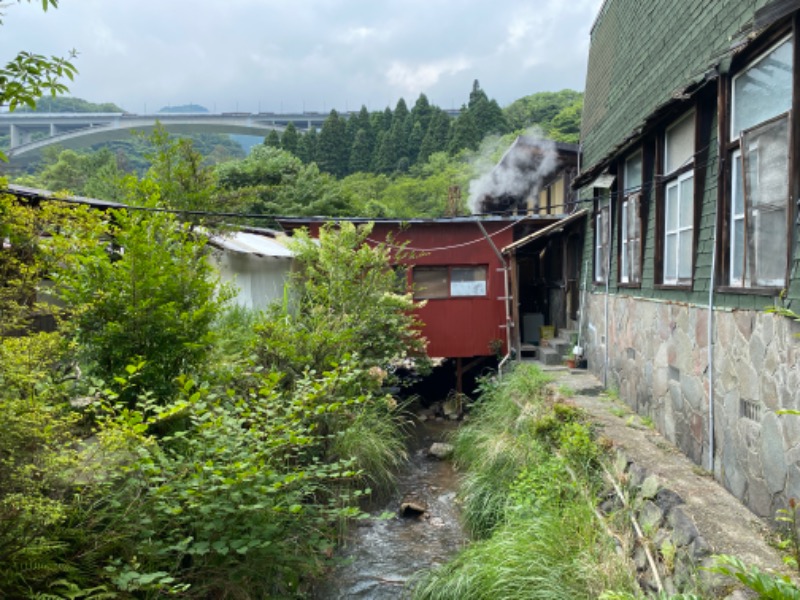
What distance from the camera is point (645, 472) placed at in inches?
196

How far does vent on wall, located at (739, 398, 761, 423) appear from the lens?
4.22 metres

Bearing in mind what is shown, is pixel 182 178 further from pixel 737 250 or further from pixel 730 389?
pixel 730 389

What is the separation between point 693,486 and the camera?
→ 4727 millimetres

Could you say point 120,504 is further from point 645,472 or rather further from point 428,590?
Result: point 645,472

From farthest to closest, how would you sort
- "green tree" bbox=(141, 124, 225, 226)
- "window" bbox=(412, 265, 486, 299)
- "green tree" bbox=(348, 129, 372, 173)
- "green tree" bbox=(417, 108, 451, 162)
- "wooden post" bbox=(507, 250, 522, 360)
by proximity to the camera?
"green tree" bbox=(348, 129, 372, 173) → "green tree" bbox=(417, 108, 451, 162) → "window" bbox=(412, 265, 486, 299) → "wooden post" bbox=(507, 250, 522, 360) → "green tree" bbox=(141, 124, 225, 226)

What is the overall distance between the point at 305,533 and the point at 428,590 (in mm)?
1305

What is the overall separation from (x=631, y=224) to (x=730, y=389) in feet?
12.4

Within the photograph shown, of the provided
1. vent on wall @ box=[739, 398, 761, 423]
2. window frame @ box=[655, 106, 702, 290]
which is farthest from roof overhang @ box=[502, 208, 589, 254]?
vent on wall @ box=[739, 398, 761, 423]

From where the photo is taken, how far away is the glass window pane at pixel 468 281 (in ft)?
46.4

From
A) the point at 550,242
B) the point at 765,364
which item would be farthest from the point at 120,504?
the point at 550,242

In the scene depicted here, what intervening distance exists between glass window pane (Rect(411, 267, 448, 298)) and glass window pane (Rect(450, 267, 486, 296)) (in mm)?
198

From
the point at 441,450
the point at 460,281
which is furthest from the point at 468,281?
the point at 441,450

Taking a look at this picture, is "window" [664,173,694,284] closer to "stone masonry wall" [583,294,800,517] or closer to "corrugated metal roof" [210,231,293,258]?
"stone masonry wall" [583,294,800,517]

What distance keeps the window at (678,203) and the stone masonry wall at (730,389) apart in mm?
422
